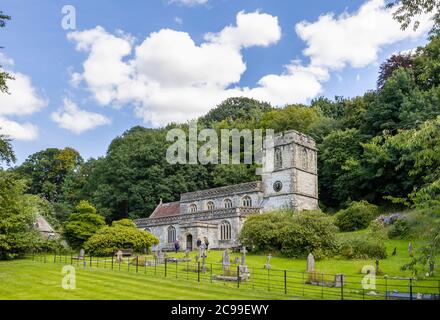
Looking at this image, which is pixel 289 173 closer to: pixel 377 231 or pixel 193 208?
pixel 377 231

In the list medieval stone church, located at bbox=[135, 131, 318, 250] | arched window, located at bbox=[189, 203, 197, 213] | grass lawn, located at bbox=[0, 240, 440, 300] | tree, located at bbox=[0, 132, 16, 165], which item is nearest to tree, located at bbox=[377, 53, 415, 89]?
medieval stone church, located at bbox=[135, 131, 318, 250]

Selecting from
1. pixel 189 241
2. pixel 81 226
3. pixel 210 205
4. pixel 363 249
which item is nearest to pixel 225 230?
pixel 189 241

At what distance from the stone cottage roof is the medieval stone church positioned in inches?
167

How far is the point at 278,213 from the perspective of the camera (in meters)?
37.4

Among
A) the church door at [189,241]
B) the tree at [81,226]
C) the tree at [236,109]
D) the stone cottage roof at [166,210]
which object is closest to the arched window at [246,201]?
the church door at [189,241]

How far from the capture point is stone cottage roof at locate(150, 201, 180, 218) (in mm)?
55219

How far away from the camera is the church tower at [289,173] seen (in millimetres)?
44688

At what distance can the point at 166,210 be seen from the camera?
5612 centimetres

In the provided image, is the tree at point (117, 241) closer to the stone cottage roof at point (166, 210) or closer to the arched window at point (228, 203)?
the arched window at point (228, 203)

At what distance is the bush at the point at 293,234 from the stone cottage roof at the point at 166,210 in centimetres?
→ 1990

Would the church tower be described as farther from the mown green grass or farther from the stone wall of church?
the mown green grass
